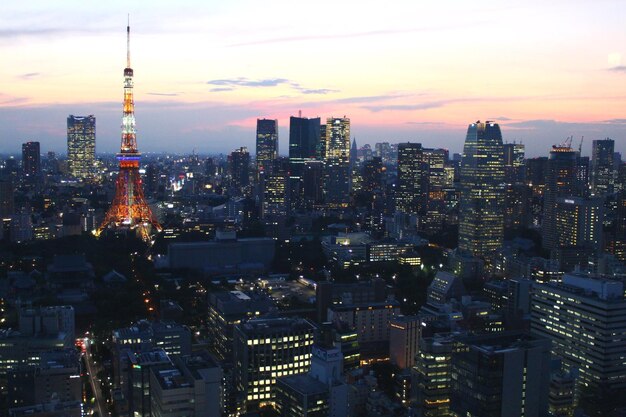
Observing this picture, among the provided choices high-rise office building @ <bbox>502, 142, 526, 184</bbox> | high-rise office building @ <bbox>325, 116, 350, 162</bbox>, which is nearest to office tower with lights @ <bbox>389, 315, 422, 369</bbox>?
high-rise office building @ <bbox>502, 142, 526, 184</bbox>

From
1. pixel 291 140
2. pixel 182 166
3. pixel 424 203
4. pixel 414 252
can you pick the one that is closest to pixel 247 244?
pixel 414 252

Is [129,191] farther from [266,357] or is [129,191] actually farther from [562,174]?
[562,174]

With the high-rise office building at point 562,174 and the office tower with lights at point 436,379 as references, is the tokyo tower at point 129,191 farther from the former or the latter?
the office tower with lights at point 436,379

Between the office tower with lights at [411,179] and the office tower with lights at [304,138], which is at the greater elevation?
the office tower with lights at [304,138]

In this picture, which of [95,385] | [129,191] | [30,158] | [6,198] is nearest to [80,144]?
[30,158]

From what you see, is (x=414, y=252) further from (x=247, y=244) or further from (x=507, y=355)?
(x=507, y=355)

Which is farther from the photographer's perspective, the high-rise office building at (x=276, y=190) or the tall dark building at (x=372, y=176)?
the tall dark building at (x=372, y=176)

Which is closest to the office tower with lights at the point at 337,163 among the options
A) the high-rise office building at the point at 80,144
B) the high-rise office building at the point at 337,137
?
the high-rise office building at the point at 337,137
